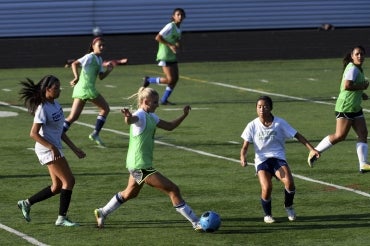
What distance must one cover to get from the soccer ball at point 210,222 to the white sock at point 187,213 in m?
0.11

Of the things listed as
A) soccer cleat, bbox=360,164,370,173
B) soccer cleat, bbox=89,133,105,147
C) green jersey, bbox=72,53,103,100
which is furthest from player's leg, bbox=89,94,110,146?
soccer cleat, bbox=360,164,370,173

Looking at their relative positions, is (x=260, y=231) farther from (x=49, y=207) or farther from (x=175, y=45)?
(x=175, y=45)

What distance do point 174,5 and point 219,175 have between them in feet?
Result: 91.3

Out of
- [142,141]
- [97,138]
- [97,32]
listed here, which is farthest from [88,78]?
[97,32]

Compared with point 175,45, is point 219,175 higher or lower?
lower

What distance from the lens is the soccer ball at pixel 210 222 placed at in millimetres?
13742

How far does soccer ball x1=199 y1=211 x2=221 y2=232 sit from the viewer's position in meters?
13.7

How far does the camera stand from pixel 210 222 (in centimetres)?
1373

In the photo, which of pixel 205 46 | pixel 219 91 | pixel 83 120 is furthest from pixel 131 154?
pixel 205 46

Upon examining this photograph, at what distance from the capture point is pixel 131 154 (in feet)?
45.8

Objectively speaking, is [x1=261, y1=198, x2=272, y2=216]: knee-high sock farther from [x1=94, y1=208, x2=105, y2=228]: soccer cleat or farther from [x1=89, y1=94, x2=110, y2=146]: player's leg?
[x1=89, y1=94, x2=110, y2=146]: player's leg

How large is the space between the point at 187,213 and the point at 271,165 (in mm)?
1477

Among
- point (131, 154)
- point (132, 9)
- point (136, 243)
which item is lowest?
point (136, 243)

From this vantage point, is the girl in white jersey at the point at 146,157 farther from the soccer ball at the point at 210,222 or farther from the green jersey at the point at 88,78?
the green jersey at the point at 88,78
